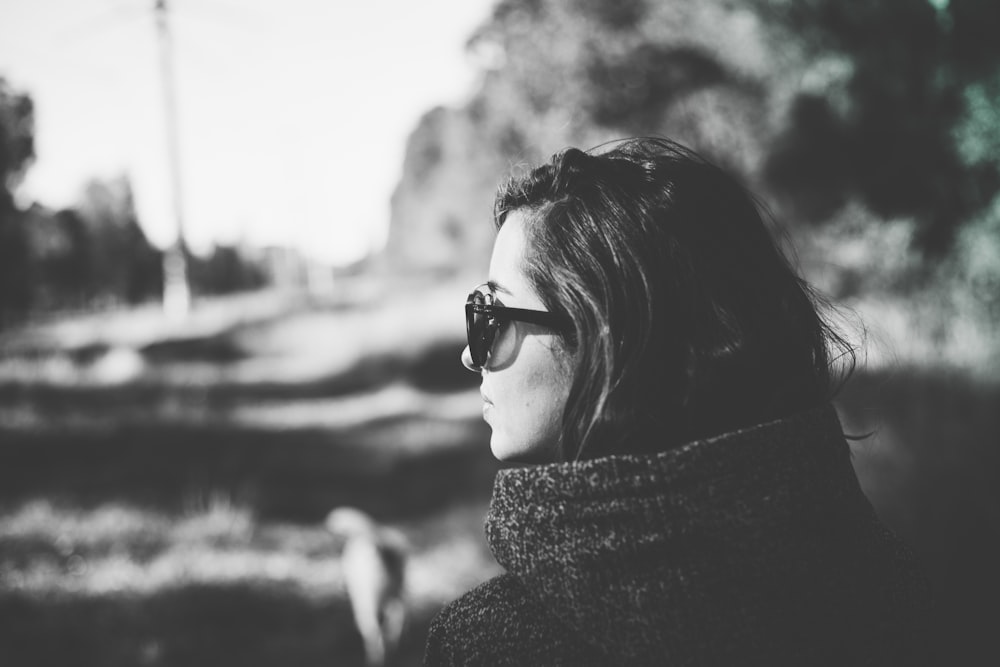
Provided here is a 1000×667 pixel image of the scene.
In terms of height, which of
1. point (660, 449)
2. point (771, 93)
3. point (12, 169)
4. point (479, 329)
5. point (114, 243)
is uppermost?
point (771, 93)

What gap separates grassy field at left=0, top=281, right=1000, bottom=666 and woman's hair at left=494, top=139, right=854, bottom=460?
5.47 ft

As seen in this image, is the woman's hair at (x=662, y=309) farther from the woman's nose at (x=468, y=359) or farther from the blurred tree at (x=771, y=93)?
the blurred tree at (x=771, y=93)

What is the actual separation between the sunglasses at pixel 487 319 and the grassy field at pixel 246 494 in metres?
1.91

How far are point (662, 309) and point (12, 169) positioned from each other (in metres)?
8.86

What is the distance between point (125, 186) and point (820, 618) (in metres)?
14.6

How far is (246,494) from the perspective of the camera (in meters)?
7.64

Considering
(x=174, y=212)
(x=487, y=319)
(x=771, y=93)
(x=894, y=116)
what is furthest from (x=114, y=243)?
(x=894, y=116)

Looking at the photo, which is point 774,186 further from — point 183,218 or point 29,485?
point 29,485

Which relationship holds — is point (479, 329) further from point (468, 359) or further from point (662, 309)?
point (662, 309)

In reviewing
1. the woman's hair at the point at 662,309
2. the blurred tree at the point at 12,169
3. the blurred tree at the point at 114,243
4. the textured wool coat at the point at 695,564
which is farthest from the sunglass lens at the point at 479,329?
the blurred tree at the point at 114,243

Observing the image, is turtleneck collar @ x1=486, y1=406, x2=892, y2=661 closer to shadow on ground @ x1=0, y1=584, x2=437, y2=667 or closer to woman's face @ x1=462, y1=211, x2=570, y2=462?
woman's face @ x1=462, y1=211, x2=570, y2=462

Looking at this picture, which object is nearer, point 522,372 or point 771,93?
point 522,372

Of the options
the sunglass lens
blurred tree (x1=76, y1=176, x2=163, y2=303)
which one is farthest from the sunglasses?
blurred tree (x1=76, y1=176, x2=163, y2=303)

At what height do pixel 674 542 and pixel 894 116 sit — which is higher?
pixel 894 116
